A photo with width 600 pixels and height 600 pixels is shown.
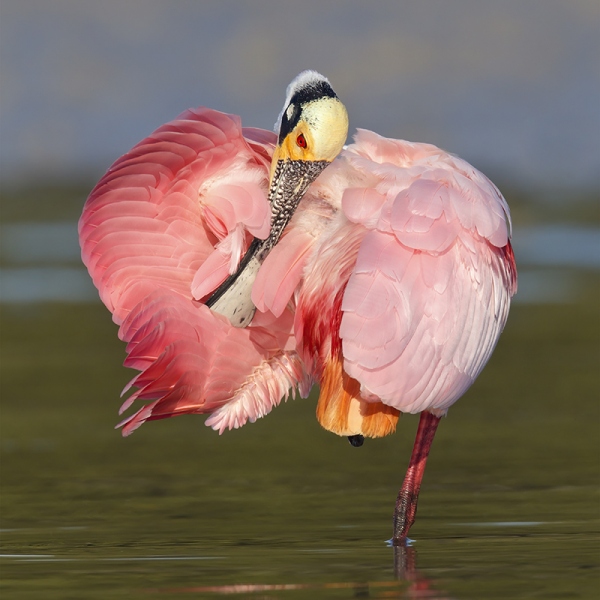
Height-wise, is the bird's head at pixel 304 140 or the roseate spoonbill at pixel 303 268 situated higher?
the bird's head at pixel 304 140

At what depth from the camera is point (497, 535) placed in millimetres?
7176

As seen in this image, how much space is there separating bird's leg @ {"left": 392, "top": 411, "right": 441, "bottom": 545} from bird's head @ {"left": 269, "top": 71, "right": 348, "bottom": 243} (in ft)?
3.45

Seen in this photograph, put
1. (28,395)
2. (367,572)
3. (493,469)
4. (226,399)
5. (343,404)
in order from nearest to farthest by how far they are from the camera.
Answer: (367,572) < (343,404) < (226,399) < (493,469) < (28,395)

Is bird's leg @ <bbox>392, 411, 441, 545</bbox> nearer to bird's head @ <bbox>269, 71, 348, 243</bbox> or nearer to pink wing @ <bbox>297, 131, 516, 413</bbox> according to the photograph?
pink wing @ <bbox>297, 131, 516, 413</bbox>

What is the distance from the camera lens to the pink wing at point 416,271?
6.55m

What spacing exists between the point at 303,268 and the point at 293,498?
1634 mm

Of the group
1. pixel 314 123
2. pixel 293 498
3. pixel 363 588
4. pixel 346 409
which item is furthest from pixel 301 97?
pixel 293 498

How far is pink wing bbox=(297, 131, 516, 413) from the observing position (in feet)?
21.5

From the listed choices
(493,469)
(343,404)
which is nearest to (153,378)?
(343,404)

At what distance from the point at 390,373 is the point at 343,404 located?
1.23ft

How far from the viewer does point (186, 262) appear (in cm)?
732

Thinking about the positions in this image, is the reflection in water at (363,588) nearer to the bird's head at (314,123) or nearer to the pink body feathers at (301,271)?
the pink body feathers at (301,271)

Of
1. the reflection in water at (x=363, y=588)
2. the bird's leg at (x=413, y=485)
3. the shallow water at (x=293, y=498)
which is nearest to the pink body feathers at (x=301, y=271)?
the bird's leg at (x=413, y=485)

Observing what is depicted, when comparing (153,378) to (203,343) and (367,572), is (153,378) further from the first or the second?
A: (367,572)
